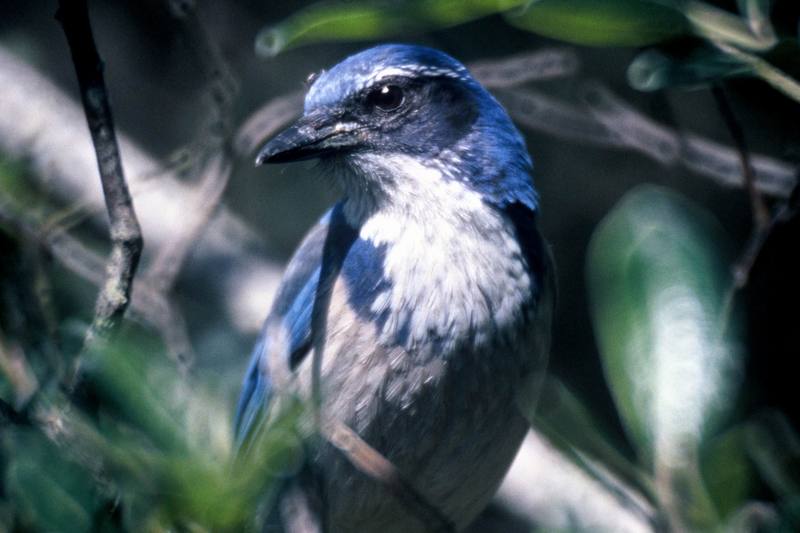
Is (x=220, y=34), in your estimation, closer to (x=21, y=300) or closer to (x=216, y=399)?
(x=21, y=300)

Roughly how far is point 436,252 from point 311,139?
400 mm

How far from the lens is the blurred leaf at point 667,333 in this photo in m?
1.34

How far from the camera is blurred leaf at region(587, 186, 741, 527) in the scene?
4.39 feet

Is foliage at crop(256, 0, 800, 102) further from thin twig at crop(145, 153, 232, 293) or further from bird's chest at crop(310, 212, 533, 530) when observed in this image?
thin twig at crop(145, 153, 232, 293)

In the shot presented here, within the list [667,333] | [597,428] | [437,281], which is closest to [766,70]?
[667,333]

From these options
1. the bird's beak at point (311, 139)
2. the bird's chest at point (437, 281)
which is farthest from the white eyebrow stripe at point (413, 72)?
the bird's chest at point (437, 281)

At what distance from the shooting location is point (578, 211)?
4754 millimetres

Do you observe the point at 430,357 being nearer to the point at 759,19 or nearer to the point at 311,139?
the point at 311,139

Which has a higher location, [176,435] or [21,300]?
[176,435]

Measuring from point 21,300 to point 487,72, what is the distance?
179 centimetres

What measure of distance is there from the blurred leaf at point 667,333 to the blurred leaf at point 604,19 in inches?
14.8

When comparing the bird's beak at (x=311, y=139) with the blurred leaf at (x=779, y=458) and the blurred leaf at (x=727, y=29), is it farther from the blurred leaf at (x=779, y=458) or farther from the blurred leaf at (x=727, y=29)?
the blurred leaf at (x=779, y=458)

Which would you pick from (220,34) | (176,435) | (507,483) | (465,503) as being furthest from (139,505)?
(220,34)

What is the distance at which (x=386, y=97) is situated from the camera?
2.61 meters
